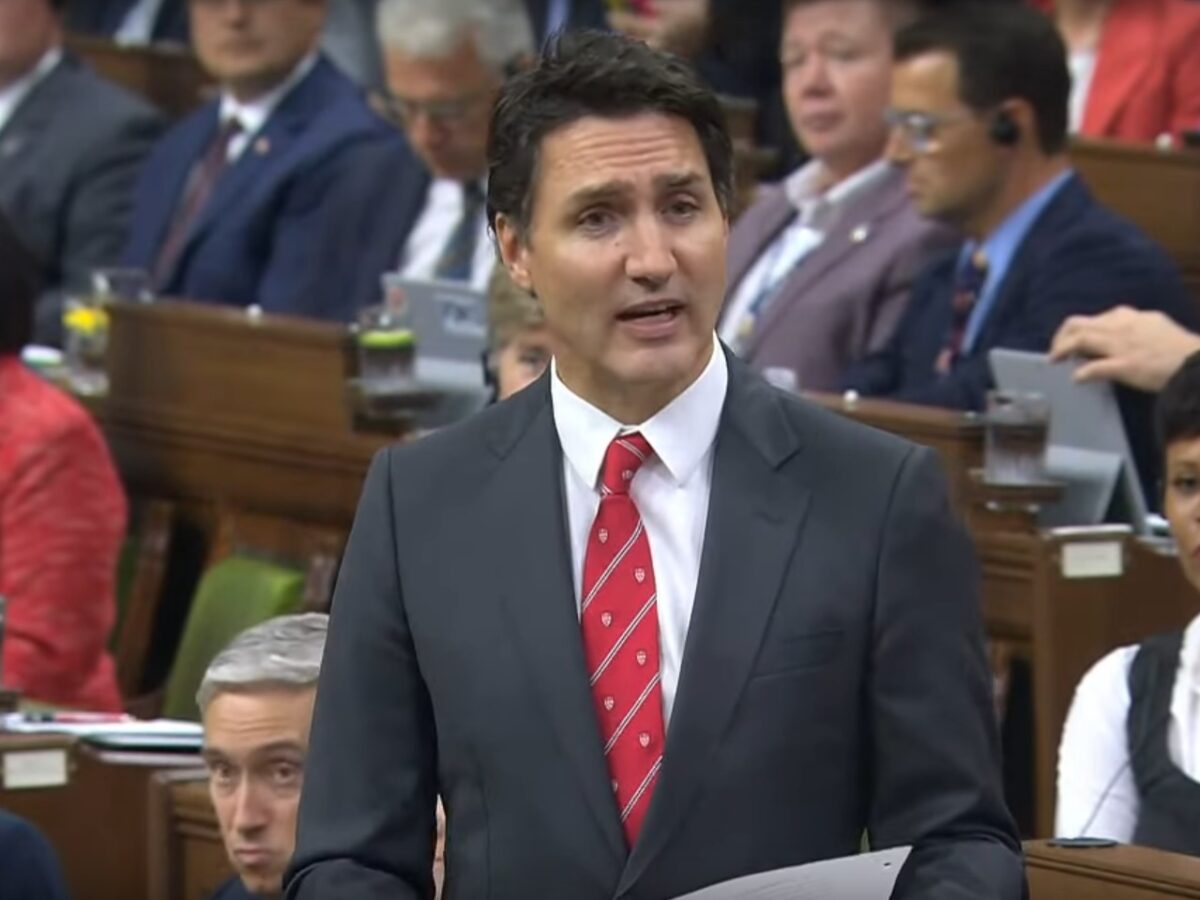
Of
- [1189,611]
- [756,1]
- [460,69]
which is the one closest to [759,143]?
[756,1]

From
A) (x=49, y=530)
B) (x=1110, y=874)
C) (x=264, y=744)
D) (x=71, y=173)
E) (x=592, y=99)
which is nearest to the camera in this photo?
(x=592, y=99)

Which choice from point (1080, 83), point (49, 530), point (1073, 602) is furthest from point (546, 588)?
point (1080, 83)

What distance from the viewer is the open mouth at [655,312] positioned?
2051 millimetres

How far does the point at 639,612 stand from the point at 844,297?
3.25 meters

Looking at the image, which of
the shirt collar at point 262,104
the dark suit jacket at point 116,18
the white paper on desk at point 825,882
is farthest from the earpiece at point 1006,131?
the dark suit jacket at point 116,18

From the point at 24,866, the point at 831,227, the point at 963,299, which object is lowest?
the point at 24,866

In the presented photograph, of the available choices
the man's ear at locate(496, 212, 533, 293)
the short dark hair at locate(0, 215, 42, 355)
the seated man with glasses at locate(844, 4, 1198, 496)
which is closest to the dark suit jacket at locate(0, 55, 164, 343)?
the short dark hair at locate(0, 215, 42, 355)

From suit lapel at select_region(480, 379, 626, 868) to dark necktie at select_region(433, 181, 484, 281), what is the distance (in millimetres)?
3779

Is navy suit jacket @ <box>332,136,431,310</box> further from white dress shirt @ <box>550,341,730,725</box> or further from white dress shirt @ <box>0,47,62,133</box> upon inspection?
white dress shirt @ <box>550,341,730,725</box>

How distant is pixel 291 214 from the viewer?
6.31 metres

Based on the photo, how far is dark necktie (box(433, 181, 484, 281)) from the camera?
19.4ft

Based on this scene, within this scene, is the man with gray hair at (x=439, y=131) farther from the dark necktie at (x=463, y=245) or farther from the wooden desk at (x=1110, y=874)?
the wooden desk at (x=1110, y=874)

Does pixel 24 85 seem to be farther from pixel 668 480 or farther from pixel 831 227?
pixel 668 480

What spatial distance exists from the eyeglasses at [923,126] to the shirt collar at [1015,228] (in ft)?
0.63
